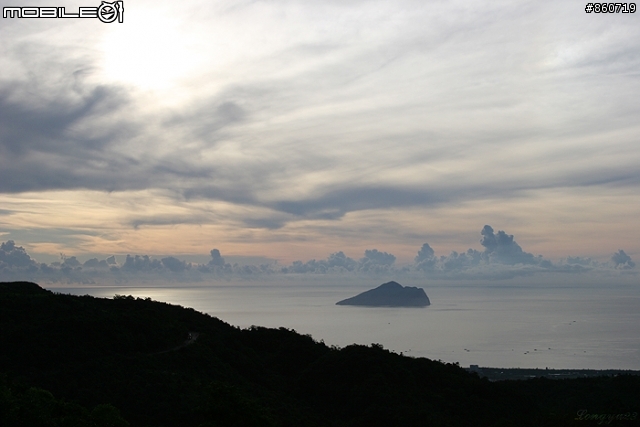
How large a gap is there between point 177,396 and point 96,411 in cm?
1157

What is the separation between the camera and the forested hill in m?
37.1

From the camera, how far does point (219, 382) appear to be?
122ft

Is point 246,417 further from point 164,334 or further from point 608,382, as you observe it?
point 608,382

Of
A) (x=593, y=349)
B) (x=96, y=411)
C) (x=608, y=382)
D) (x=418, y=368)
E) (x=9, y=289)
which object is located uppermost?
(x=9, y=289)

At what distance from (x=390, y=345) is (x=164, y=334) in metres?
133

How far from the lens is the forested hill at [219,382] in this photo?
37.1 metres

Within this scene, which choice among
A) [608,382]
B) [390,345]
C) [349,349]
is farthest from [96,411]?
[390,345]

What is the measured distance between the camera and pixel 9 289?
6975 centimetres

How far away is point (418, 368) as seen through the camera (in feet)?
191

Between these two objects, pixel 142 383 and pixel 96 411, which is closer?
pixel 96 411

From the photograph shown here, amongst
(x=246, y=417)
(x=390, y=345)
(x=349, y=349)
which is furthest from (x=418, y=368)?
(x=390, y=345)

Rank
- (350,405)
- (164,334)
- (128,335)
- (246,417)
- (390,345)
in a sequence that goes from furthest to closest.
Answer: (390,345) < (164,334) < (128,335) < (350,405) < (246,417)

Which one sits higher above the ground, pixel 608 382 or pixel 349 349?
pixel 349 349

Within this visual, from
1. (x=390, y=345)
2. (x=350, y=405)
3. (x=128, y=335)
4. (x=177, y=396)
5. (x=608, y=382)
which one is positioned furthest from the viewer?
(x=390, y=345)
